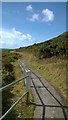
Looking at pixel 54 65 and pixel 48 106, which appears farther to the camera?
pixel 54 65

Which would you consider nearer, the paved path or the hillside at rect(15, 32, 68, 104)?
the paved path

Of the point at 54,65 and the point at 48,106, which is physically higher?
the point at 54,65

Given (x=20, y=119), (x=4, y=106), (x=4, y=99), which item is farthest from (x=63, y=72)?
(x=20, y=119)

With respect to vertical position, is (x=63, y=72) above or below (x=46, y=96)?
above

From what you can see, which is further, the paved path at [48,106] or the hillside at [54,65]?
the hillside at [54,65]

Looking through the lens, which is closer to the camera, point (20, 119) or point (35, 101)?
point (20, 119)

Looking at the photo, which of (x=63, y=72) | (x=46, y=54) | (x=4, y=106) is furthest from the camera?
(x=46, y=54)

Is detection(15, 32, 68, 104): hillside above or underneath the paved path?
above

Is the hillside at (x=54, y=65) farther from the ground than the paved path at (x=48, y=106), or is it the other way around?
the hillside at (x=54, y=65)

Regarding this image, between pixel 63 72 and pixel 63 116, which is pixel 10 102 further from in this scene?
pixel 63 72

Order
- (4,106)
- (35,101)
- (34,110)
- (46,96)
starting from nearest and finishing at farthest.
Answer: (34,110) → (4,106) → (35,101) → (46,96)

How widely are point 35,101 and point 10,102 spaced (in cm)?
104

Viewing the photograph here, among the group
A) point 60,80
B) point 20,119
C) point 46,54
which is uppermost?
point 46,54

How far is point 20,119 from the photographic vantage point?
25.4 feet
